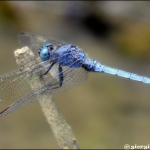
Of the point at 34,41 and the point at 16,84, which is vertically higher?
the point at 34,41

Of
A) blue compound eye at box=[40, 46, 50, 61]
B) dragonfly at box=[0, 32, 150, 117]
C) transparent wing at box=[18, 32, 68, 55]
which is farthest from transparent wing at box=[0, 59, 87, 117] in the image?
transparent wing at box=[18, 32, 68, 55]

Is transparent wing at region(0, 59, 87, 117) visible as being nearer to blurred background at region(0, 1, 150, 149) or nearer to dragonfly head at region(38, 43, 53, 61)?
dragonfly head at region(38, 43, 53, 61)

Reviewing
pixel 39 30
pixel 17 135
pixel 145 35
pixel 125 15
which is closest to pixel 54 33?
pixel 39 30

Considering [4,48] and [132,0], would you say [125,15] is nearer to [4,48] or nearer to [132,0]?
[132,0]

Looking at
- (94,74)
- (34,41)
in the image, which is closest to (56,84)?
(34,41)

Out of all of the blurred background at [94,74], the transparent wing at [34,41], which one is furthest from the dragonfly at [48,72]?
the blurred background at [94,74]

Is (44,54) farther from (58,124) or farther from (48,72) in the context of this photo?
(58,124)
